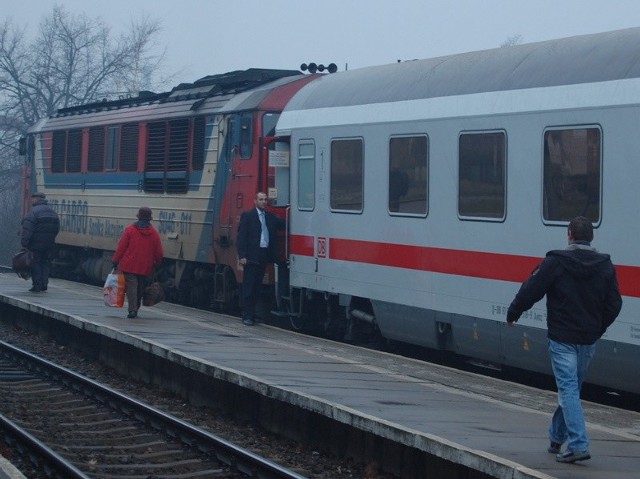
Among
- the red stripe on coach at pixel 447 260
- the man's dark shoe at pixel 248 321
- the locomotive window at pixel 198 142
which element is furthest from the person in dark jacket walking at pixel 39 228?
the red stripe on coach at pixel 447 260

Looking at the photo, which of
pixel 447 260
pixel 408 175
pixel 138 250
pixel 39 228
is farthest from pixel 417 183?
pixel 39 228

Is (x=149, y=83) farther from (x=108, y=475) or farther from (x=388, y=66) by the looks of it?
(x=108, y=475)

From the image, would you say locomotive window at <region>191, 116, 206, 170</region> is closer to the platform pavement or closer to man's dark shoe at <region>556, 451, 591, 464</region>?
the platform pavement

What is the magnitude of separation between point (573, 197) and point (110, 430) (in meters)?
4.58

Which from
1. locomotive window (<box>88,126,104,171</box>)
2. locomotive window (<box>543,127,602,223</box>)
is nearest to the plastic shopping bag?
locomotive window (<box>88,126,104,171</box>)

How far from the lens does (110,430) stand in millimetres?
11070

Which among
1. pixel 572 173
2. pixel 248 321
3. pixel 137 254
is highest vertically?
pixel 572 173

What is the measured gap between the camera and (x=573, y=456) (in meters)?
7.70

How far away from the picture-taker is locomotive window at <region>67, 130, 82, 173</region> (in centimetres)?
2373

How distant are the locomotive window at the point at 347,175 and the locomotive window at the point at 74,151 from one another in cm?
1004

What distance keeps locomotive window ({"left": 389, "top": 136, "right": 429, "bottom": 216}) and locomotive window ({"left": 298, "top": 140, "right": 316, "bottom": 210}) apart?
72.9 inches

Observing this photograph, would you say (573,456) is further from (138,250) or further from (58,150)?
(58,150)

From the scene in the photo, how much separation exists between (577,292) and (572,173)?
3.21 metres

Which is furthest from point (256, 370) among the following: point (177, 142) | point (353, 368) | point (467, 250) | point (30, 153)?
point (30, 153)
